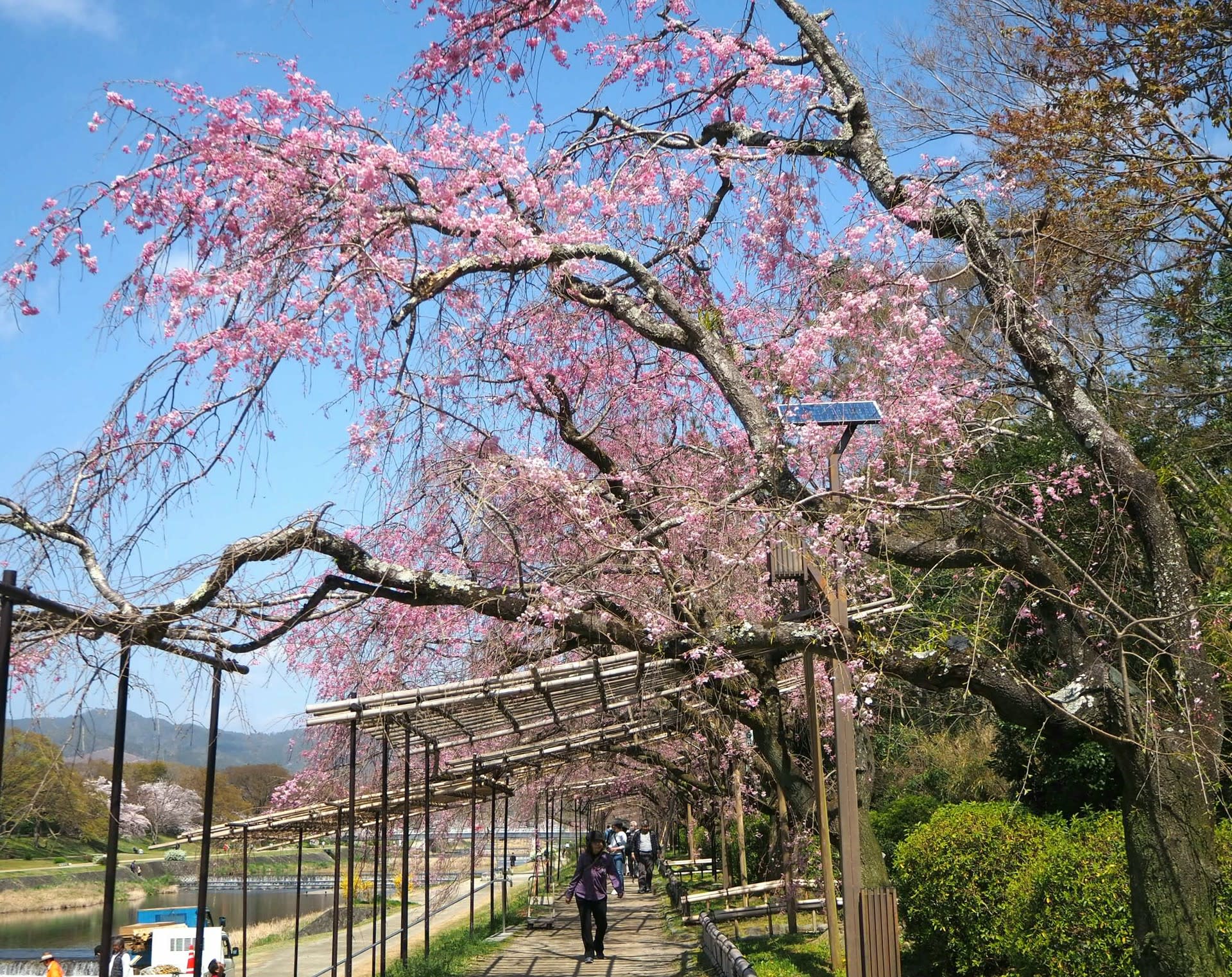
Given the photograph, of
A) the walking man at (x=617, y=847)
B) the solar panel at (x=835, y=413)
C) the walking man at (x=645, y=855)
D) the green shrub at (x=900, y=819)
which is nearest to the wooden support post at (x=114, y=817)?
the solar panel at (x=835, y=413)

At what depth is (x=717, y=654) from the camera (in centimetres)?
737

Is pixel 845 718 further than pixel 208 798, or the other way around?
pixel 845 718

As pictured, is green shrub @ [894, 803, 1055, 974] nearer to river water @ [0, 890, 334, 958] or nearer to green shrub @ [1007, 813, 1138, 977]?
green shrub @ [1007, 813, 1138, 977]

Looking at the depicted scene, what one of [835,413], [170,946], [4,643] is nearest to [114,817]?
[4,643]

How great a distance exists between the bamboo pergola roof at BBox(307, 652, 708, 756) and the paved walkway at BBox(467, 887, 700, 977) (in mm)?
2635

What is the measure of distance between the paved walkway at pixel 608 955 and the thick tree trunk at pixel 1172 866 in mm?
6785

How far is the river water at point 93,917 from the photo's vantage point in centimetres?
3488

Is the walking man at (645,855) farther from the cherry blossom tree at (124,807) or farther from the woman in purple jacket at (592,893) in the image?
the woman in purple jacket at (592,893)

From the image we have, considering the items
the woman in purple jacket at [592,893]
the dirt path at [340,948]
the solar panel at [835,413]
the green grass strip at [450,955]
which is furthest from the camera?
the dirt path at [340,948]

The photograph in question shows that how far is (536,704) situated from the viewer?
1043cm

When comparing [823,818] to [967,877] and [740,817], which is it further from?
[740,817]

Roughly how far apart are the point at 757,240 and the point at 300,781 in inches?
480

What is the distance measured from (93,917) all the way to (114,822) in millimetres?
49264

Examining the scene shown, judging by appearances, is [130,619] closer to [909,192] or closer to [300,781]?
[909,192]
